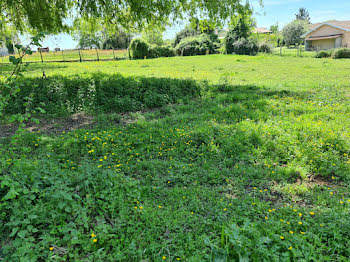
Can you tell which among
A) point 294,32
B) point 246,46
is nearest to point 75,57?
point 246,46

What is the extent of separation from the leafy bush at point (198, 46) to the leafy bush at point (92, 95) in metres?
29.0

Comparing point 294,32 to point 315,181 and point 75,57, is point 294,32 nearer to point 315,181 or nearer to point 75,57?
point 75,57

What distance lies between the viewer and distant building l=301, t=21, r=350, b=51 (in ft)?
118

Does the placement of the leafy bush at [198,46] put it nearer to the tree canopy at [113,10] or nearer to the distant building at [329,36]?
the distant building at [329,36]

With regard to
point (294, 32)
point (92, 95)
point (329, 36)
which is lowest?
point (92, 95)

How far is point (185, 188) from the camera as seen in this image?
3.80 m

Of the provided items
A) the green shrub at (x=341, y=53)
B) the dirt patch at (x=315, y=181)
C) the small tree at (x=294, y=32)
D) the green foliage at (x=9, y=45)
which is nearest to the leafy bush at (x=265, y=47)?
the green shrub at (x=341, y=53)

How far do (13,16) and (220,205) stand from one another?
1161 centimetres

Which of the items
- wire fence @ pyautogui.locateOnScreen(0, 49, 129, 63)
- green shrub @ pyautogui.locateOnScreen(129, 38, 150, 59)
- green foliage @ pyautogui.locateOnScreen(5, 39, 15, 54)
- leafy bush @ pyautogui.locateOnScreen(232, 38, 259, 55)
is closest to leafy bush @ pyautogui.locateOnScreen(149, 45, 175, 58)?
green shrub @ pyautogui.locateOnScreen(129, 38, 150, 59)

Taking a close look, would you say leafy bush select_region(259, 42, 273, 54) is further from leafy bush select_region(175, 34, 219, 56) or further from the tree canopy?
the tree canopy

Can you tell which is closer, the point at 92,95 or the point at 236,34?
the point at 92,95

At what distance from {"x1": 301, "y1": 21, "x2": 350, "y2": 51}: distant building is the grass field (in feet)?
118

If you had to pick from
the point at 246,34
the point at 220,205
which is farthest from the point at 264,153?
the point at 246,34

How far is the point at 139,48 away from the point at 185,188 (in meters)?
32.3
